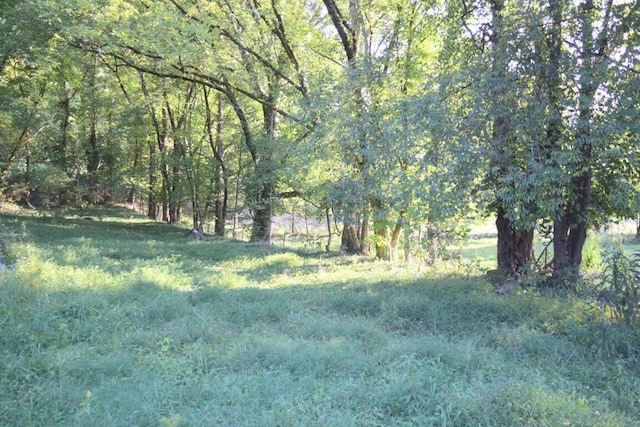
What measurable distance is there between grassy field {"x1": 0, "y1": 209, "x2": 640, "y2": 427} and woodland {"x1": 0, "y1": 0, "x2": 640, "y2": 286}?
1652mm

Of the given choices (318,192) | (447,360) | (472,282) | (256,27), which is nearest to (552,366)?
(447,360)

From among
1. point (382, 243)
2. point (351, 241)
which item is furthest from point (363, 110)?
point (351, 241)

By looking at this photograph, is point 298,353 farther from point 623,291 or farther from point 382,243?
point 382,243

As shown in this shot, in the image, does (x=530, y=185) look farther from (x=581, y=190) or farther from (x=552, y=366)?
(x=552, y=366)

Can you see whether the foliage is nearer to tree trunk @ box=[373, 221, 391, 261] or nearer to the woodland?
the woodland

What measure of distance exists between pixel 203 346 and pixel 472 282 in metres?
4.76

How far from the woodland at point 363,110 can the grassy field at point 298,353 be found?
5.42 ft

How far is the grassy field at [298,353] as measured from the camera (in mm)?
3410

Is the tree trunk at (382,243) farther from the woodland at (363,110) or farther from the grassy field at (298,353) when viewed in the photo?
the grassy field at (298,353)

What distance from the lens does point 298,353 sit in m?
4.57

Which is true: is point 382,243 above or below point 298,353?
above

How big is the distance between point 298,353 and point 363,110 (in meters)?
6.08

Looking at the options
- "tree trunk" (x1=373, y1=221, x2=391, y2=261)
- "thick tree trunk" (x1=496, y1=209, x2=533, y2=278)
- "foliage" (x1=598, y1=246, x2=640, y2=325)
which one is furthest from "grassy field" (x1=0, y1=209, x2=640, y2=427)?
"tree trunk" (x1=373, y1=221, x2=391, y2=261)

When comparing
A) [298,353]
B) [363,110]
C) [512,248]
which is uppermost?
[363,110]
